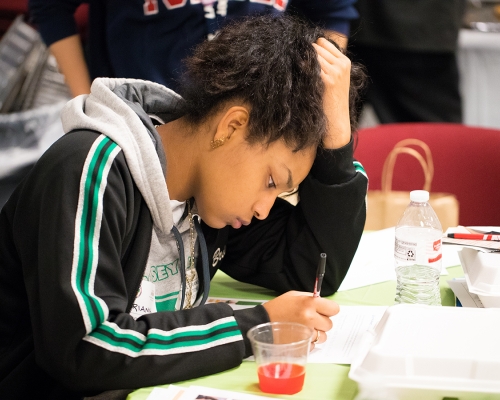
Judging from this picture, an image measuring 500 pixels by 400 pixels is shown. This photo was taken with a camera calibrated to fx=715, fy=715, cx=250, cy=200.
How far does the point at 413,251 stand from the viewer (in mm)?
1346

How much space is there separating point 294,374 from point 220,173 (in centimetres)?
43

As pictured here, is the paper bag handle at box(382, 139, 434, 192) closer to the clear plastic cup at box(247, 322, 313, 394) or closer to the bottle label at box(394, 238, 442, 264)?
the bottle label at box(394, 238, 442, 264)

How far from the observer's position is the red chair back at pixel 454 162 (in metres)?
2.24

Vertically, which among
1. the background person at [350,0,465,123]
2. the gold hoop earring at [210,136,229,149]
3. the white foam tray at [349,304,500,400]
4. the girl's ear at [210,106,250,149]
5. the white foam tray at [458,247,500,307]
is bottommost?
the background person at [350,0,465,123]

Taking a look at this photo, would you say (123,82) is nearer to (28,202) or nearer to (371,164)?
(28,202)

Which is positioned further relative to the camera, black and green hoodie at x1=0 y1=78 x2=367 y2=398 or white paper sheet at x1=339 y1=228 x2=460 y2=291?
white paper sheet at x1=339 y1=228 x2=460 y2=291

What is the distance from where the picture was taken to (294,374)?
100cm

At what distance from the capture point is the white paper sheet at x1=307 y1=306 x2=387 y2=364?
1119 millimetres

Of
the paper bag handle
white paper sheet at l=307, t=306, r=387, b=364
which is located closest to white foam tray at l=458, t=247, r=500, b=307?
white paper sheet at l=307, t=306, r=387, b=364

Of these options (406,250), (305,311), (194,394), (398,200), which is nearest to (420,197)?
(406,250)

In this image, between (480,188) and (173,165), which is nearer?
(173,165)

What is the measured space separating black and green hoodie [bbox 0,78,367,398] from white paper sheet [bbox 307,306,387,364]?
0.12 metres

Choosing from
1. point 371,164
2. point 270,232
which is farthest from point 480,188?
point 270,232

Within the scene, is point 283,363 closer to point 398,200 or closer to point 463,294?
point 463,294
